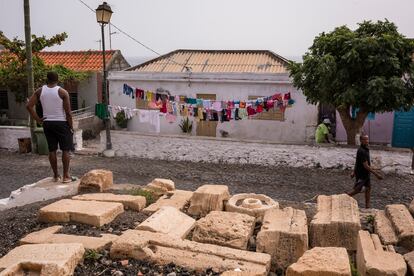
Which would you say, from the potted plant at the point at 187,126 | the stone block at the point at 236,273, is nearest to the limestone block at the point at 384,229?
the stone block at the point at 236,273

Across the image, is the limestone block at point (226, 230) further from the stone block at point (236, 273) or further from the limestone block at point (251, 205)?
the stone block at point (236, 273)

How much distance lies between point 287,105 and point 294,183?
502 centimetres

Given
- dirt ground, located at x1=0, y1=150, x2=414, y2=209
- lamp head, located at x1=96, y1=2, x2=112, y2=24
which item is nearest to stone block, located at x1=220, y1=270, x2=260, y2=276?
dirt ground, located at x1=0, y1=150, x2=414, y2=209

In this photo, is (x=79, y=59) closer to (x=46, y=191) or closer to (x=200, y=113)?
(x=200, y=113)

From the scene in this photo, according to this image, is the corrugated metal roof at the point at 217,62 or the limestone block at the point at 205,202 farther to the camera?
the corrugated metal roof at the point at 217,62

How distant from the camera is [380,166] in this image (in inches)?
414

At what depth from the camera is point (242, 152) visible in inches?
459

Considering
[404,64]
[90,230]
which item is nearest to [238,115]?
[404,64]

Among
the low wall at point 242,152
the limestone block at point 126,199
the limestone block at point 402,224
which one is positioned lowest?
the low wall at point 242,152

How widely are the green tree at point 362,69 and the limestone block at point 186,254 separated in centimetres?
760

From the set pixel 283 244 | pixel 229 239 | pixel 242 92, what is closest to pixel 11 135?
pixel 242 92

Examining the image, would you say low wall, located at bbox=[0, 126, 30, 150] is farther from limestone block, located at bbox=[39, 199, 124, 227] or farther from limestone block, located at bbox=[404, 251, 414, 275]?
limestone block, located at bbox=[404, 251, 414, 275]

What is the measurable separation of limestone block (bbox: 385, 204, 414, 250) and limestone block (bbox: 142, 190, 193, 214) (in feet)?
8.01

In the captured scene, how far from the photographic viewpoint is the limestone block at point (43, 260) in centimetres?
297
